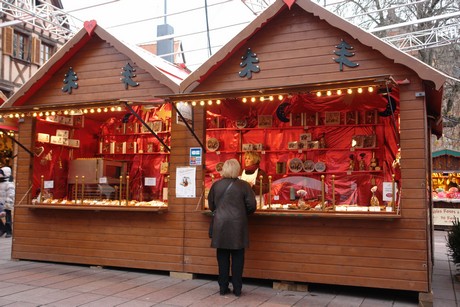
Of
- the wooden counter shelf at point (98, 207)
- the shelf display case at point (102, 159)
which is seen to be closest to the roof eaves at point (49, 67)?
the shelf display case at point (102, 159)

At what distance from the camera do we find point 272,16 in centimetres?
700

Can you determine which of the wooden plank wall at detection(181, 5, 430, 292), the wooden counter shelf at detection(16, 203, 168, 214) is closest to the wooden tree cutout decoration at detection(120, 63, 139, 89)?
the wooden plank wall at detection(181, 5, 430, 292)

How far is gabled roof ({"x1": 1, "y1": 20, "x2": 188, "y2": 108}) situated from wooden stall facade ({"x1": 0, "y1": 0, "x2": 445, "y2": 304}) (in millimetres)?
25

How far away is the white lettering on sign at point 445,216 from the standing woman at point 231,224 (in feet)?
38.3

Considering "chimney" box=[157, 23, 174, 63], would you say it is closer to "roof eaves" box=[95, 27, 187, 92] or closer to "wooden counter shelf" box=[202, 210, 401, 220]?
"roof eaves" box=[95, 27, 187, 92]

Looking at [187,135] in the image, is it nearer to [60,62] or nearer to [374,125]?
[60,62]

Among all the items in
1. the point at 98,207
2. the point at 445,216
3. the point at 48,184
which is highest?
the point at 48,184

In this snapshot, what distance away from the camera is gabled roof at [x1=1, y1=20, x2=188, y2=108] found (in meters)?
7.68

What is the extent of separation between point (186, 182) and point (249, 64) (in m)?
2.13

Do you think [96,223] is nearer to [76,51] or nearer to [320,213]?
[76,51]

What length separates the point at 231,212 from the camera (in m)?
6.30

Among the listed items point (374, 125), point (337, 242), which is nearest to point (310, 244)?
point (337, 242)

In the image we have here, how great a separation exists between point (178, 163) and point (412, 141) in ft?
11.8

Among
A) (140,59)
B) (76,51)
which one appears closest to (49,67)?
(76,51)
